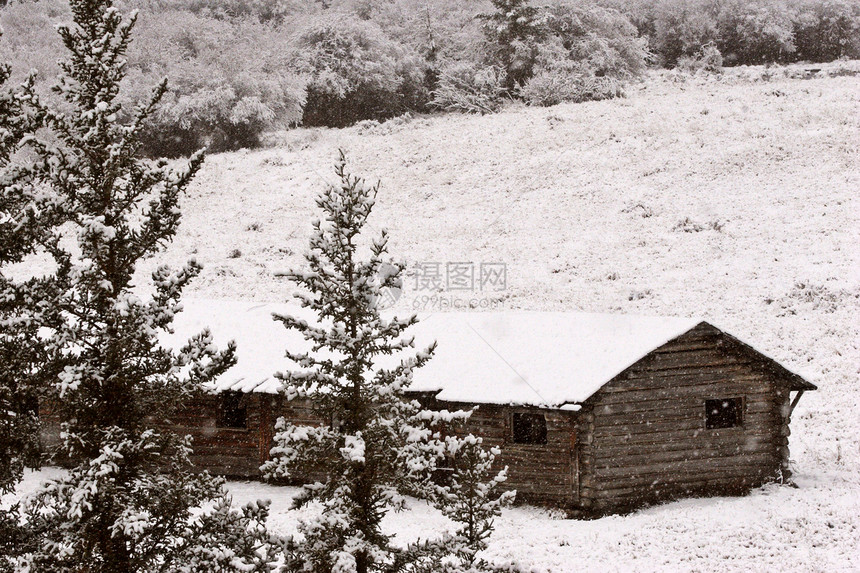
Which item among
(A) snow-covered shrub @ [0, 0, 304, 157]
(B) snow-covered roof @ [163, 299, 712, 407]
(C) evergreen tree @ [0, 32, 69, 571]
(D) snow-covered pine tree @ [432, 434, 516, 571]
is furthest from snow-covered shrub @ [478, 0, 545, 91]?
(D) snow-covered pine tree @ [432, 434, 516, 571]

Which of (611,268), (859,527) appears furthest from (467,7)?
(859,527)

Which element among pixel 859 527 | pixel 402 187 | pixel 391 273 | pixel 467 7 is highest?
pixel 467 7

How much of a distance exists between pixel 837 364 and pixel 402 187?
25025 millimetres

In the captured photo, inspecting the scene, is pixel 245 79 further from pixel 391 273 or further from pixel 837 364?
pixel 391 273

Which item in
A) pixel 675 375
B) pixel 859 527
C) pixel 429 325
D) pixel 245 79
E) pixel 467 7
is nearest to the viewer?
pixel 859 527

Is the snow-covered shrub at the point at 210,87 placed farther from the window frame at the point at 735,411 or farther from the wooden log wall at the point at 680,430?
the window frame at the point at 735,411

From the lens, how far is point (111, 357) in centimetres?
879

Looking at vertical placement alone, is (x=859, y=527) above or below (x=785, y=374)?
below

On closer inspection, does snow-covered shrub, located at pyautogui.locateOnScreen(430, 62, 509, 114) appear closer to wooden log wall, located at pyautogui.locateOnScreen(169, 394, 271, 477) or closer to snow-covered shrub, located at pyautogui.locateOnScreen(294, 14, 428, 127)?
snow-covered shrub, located at pyautogui.locateOnScreen(294, 14, 428, 127)

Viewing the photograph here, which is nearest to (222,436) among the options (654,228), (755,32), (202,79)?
(654,228)

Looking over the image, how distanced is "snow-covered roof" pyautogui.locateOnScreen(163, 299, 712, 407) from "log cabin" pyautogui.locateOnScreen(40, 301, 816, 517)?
0.18 feet

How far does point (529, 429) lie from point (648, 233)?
17581mm

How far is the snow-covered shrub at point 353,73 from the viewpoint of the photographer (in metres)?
51.9

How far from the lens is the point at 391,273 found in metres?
8.88
